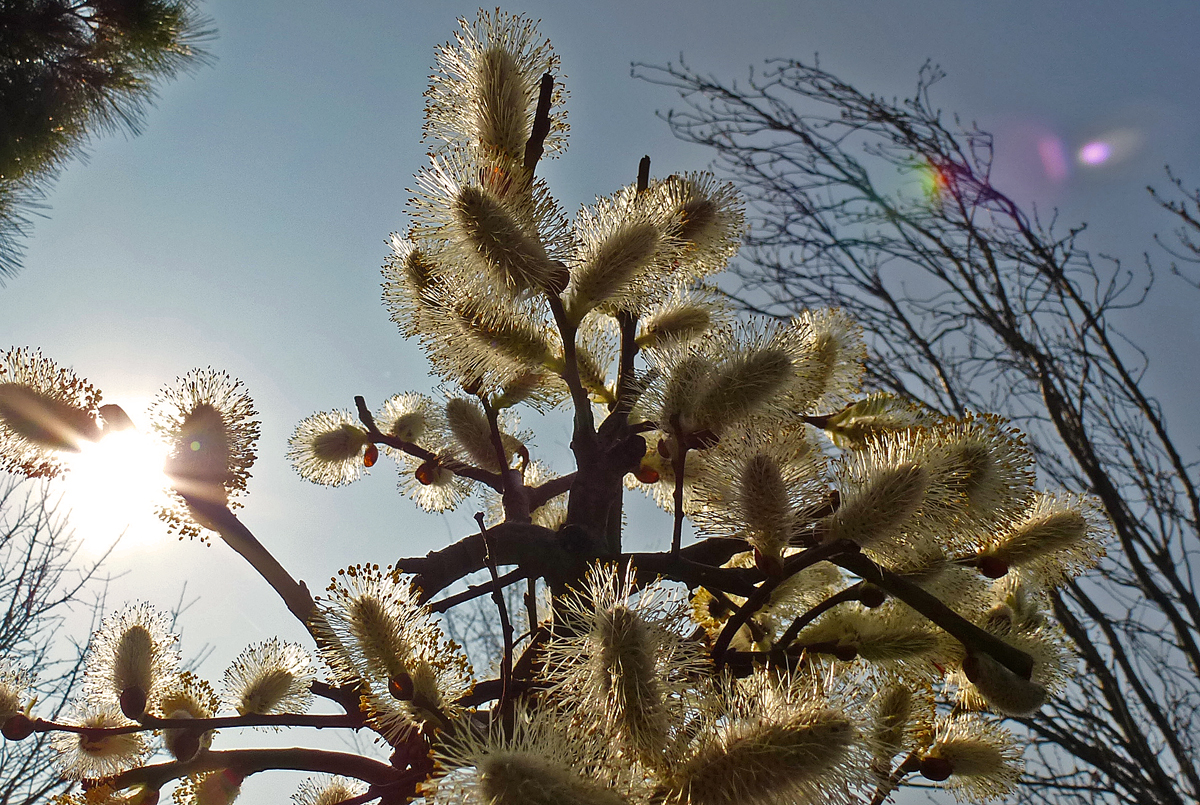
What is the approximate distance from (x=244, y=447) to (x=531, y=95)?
67cm

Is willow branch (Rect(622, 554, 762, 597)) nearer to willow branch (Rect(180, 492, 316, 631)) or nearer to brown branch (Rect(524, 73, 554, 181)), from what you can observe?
willow branch (Rect(180, 492, 316, 631))

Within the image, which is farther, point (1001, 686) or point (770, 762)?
point (1001, 686)

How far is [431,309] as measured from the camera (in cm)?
112

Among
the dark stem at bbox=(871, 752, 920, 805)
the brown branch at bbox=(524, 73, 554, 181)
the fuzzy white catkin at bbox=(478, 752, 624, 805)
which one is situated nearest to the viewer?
the fuzzy white catkin at bbox=(478, 752, 624, 805)

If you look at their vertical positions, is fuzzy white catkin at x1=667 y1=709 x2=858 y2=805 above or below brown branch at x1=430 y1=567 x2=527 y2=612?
below

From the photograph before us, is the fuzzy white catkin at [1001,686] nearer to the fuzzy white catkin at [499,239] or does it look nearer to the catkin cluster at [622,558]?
→ the catkin cluster at [622,558]

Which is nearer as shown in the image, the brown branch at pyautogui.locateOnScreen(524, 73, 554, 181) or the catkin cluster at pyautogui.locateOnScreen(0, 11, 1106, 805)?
the catkin cluster at pyautogui.locateOnScreen(0, 11, 1106, 805)

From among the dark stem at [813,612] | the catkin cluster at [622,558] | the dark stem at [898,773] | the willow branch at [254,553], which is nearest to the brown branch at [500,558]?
the catkin cluster at [622,558]

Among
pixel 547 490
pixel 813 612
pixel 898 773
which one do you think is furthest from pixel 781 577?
pixel 547 490

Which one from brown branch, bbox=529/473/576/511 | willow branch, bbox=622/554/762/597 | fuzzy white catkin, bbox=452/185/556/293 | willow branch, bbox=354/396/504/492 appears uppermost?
fuzzy white catkin, bbox=452/185/556/293

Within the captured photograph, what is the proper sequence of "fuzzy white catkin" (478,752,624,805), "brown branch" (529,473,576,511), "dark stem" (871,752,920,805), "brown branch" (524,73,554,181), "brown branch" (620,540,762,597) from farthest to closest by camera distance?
"brown branch" (529,473,576,511)
"brown branch" (524,73,554,181)
"brown branch" (620,540,762,597)
"dark stem" (871,752,920,805)
"fuzzy white catkin" (478,752,624,805)

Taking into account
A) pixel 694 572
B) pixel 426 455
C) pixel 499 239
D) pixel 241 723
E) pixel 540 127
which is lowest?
pixel 241 723

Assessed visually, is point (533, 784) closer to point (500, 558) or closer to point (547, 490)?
point (500, 558)

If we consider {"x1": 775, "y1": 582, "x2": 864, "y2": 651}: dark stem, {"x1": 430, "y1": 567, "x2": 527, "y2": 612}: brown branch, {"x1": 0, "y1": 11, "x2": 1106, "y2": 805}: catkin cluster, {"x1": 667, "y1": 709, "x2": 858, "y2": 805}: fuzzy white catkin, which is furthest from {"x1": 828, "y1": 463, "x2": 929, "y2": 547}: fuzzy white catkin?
{"x1": 430, "y1": 567, "x2": 527, "y2": 612}: brown branch
